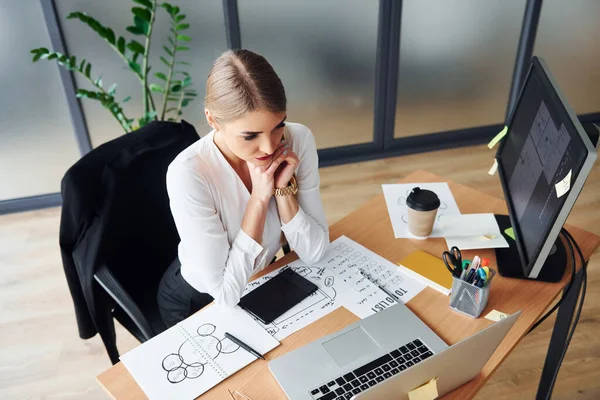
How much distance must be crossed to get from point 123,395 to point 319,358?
0.39m

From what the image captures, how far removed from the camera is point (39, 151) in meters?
2.76

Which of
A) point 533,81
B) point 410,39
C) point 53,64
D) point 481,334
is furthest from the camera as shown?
point 410,39

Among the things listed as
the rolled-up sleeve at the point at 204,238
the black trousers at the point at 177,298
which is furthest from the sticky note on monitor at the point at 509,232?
the black trousers at the point at 177,298

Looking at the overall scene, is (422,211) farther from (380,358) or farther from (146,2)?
(146,2)

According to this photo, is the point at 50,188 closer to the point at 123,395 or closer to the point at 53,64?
the point at 53,64

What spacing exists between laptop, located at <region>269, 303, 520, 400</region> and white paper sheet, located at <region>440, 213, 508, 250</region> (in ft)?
1.05

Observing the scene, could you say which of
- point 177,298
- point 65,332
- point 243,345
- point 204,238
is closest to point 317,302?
→ point 243,345

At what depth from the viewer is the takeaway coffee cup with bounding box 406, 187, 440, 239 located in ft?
4.02

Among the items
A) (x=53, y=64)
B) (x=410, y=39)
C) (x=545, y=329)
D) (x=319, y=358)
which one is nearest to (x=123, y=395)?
(x=319, y=358)

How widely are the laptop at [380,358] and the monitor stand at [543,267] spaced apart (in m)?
0.31

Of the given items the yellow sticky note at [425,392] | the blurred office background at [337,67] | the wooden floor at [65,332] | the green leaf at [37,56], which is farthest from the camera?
the blurred office background at [337,67]

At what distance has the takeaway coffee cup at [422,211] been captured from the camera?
4.02ft

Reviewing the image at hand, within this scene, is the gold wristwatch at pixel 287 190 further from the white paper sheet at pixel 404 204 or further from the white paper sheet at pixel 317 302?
the white paper sheet at pixel 404 204

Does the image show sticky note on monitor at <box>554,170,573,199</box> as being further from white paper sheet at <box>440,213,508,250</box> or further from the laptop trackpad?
the laptop trackpad
